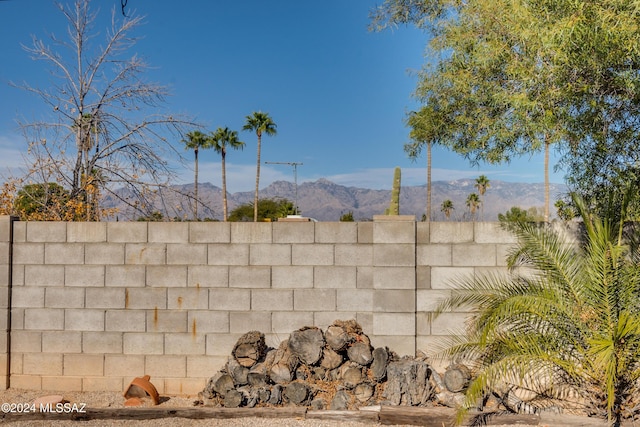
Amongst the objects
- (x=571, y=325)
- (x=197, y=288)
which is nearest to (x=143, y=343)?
(x=197, y=288)

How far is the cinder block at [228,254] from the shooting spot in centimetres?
689

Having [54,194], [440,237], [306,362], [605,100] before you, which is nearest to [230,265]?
[306,362]

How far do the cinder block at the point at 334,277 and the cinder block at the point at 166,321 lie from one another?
5.68ft

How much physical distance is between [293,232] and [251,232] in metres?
0.53

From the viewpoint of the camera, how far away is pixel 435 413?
18.3 ft

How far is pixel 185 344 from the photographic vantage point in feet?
22.7

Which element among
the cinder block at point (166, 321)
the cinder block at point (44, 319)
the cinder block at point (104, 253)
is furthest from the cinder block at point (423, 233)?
the cinder block at point (44, 319)

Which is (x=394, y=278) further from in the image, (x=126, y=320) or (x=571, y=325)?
(x=126, y=320)

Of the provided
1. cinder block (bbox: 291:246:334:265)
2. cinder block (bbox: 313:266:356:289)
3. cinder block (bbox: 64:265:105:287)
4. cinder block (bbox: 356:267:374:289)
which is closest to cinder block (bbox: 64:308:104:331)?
cinder block (bbox: 64:265:105:287)

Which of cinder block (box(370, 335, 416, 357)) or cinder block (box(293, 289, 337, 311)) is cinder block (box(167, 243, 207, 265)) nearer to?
cinder block (box(293, 289, 337, 311))

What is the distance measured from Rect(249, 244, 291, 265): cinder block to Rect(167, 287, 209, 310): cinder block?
0.74 meters

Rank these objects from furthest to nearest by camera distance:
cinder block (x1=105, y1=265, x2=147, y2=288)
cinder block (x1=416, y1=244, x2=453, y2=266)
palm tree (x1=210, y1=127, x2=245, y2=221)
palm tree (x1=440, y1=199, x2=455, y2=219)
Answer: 1. palm tree (x1=440, y1=199, x2=455, y2=219)
2. palm tree (x1=210, y1=127, x2=245, y2=221)
3. cinder block (x1=105, y1=265, x2=147, y2=288)
4. cinder block (x1=416, y1=244, x2=453, y2=266)

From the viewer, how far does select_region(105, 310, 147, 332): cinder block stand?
23.0ft

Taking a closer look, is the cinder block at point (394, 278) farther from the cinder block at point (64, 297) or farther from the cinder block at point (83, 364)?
the cinder block at point (64, 297)
